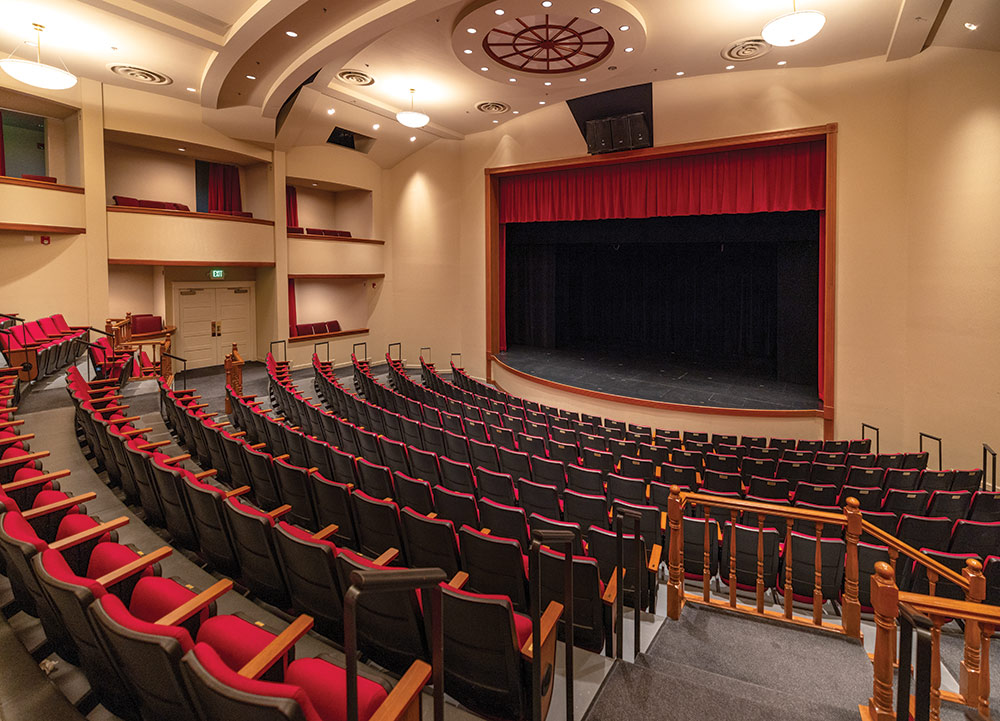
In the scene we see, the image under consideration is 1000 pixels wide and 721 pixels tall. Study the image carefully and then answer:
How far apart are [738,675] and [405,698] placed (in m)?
1.79

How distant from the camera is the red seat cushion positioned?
1663 mm

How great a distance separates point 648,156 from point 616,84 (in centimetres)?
137

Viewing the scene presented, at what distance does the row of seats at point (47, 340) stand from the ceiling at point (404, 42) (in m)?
3.98

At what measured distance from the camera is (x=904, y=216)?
851 cm

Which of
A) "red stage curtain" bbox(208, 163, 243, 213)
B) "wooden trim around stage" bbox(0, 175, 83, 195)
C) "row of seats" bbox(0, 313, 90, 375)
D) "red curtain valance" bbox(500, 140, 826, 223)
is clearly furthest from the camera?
A: "red stage curtain" bbox(208, 163, 243, 213)

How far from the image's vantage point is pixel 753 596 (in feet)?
13.3

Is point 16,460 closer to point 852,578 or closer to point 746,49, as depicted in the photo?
point 852,578

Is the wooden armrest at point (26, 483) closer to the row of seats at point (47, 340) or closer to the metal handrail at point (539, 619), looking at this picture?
the metal handrail at point (539, 619)

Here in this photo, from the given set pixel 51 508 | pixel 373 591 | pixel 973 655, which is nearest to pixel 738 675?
pixel 973 655

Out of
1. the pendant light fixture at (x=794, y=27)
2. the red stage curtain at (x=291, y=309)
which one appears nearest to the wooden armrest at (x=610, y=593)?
the pendant light fixture at (x=794, y=27)

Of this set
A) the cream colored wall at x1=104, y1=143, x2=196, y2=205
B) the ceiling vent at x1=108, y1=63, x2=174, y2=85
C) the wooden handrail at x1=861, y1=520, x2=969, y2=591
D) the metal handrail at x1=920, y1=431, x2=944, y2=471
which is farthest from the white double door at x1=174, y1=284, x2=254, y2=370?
the metal handrail at x1=920, y1=431, x2=944, y2=471

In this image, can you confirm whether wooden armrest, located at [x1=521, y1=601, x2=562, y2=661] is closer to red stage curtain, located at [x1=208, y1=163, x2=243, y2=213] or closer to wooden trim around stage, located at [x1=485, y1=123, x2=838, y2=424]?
wooden trim around stage, located at [x1=485, y1=123, x2=838, y2=424]

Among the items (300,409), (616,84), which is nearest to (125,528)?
(300,409)

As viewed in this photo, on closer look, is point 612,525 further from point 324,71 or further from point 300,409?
point 324,71
